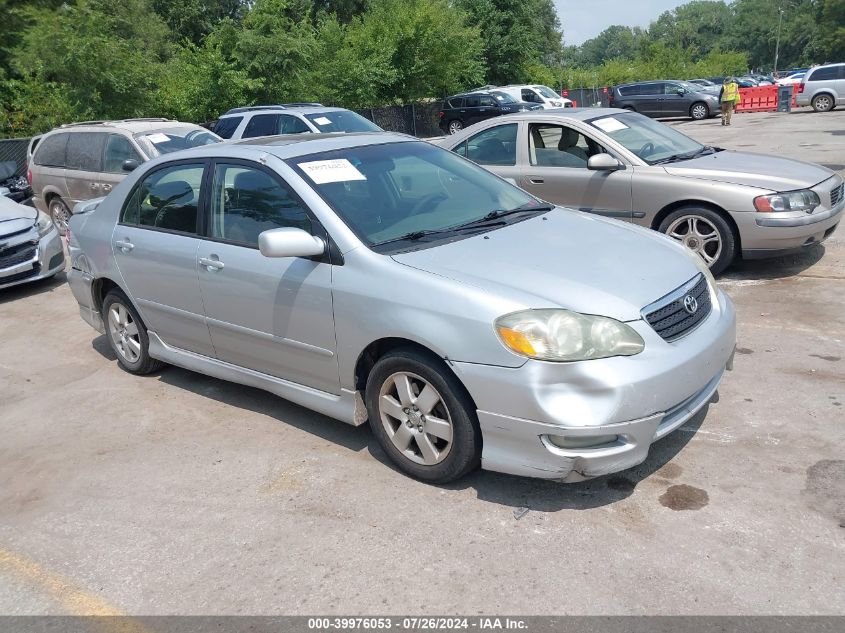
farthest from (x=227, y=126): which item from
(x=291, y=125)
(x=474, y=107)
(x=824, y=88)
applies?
(x=824, y=88)

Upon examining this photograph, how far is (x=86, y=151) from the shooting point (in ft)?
35.8

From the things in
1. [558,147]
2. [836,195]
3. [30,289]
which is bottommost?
[30,289]

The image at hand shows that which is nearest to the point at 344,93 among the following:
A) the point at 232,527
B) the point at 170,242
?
the point at 170,242

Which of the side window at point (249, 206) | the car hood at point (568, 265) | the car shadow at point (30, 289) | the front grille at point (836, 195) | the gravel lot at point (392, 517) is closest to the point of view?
the gravel lot at point (392, 517)

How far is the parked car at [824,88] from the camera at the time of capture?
90.1 ft

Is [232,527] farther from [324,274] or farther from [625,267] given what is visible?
[625,267]

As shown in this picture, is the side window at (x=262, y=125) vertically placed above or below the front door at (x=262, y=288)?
above

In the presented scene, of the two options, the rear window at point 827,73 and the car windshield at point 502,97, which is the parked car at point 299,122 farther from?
the rear window at point 827,73

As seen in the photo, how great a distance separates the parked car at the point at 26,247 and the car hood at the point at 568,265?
648 centimetres

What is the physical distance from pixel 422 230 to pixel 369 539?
1.66m

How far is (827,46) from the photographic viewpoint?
87.8 metres

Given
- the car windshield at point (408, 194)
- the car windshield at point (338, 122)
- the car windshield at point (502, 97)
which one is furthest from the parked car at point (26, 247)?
the car windshield at point (502, 97)

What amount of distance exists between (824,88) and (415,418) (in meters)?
29.3

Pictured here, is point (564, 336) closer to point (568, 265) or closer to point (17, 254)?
point (568, 265)
